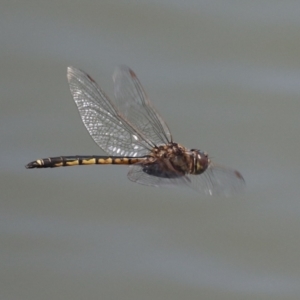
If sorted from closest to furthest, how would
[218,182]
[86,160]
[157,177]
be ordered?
[218,182] < [157,177] < [86,160]

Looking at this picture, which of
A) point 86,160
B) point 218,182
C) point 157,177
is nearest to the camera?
point 218,182

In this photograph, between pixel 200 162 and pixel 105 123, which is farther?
pixel 105 123

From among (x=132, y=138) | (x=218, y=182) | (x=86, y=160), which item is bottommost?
(x=218, y=182)

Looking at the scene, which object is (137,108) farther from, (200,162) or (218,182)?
(218,182)

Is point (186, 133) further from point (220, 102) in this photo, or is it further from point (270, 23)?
point (270, 23)

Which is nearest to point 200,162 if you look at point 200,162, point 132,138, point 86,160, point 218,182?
point 200,162

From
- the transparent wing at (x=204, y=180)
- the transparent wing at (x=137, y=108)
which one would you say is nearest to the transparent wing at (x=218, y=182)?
the transparent wing at (x=204, y=180)
